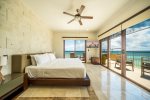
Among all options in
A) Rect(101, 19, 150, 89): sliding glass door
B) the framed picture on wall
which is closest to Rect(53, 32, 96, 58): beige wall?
the framed picture on wall

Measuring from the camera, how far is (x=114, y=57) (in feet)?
24.8

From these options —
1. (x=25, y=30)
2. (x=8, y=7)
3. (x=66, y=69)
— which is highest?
(x=8, y=7)

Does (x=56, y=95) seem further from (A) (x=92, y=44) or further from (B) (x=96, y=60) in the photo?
(A) (x=92, y=44)

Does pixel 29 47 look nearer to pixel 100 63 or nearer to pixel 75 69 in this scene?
pixel 75 69

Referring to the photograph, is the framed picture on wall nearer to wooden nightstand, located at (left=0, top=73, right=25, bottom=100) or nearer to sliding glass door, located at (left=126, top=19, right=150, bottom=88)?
sliding glass door, located at (left=126, top=19, right=150, bottom=88)

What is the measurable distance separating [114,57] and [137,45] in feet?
6.60

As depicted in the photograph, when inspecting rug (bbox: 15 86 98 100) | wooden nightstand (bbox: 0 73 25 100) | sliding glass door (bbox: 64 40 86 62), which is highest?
sliding glass door (bbox: 64 40 86 62)

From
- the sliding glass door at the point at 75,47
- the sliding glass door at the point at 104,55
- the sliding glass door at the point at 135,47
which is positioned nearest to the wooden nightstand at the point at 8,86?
the sliding glass door at the point at 135,47

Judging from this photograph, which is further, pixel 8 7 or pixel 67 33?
pixel 67 33

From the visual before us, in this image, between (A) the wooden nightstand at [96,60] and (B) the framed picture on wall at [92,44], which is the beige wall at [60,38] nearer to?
(B) the framed picture on wall at [92,44]

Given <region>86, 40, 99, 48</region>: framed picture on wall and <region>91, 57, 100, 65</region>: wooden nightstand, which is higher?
Result: <region>86, 40, 99, 48</region>: framed picture on wall

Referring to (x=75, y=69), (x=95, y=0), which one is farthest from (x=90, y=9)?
(x=75, y=69)

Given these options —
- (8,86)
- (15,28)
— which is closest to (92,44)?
(15,28)

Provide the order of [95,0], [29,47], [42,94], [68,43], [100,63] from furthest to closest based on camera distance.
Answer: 1. [68,43]
2. [100,63]
3. [29,47]
4. [95,0]
5. [42,94]
